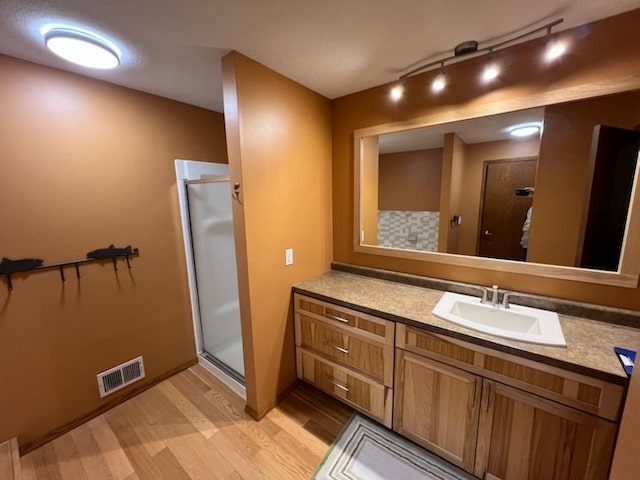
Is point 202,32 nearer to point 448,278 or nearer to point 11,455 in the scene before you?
point 448,278

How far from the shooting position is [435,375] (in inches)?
53.4

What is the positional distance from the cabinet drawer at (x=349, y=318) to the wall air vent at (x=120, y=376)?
1.31m

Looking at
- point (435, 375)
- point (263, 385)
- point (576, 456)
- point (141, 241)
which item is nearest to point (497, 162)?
point (435, 375)

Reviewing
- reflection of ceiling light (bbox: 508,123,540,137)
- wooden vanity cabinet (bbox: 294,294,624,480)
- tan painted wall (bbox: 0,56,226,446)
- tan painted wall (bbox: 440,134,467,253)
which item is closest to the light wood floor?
tan painted wall (bbox: 0,56,226,446)

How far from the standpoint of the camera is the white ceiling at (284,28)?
1.09 meters

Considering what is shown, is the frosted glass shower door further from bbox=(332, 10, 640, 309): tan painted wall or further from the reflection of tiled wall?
the reflection of tiled wall

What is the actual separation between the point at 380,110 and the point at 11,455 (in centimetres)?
305

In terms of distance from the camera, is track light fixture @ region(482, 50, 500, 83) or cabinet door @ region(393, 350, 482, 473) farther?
track light fixture @ region(482, 50, 500, 83)

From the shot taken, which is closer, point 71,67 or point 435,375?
point 435,375

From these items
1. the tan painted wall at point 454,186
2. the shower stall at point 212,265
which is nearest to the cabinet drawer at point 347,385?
the shower stall at point 212,265

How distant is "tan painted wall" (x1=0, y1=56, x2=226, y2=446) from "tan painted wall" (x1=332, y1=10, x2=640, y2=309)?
1.34m

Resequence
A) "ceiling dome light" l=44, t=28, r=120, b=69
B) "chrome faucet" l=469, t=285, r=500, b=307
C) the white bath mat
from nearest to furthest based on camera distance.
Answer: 1. "ceiling dome light" l=44, t=28, r=120, b=69
2. the white bath mat
3. "chrome faucet" l=469, t=285, r=500, b=307

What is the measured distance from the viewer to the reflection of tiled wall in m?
1.85

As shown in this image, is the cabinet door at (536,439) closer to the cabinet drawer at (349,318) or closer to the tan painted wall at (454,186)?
the cabinet drawer at (349,318)
